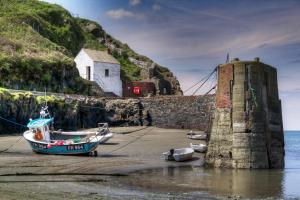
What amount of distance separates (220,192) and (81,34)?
Answer: 94.5 meters

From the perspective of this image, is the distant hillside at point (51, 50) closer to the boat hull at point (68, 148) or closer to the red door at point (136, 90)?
the red door at point (136, 90)

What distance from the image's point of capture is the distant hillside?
6084cm

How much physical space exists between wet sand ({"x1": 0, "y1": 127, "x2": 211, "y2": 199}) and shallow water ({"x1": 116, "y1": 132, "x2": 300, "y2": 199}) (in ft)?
1.30

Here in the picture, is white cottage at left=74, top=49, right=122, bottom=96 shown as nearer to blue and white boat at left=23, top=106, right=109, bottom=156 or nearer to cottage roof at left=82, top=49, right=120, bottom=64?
cottage roof at left=82, top=49, right=120, bottom=64

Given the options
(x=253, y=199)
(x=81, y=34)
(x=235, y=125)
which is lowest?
(x=253, y=199)

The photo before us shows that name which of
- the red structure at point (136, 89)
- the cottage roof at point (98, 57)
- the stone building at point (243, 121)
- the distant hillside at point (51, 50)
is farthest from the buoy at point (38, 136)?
the red structure at point (136, 89)

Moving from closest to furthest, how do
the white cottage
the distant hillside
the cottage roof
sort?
1. the distant hillside
2. the white cottage
3. the cottage roof

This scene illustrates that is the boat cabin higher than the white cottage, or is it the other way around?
the white cottage

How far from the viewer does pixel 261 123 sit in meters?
28.5

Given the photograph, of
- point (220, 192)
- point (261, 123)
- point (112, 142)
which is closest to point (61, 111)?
point (112, 142)

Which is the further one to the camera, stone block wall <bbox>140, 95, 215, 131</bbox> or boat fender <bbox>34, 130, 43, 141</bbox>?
stone block wall <bbox>140, 95, 215, 131</bbox>

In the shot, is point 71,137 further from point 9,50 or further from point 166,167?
point 9,50

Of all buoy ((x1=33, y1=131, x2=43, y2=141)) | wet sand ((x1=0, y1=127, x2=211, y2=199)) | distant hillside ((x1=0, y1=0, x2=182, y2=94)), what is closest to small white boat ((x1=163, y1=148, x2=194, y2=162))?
wet sand ((x1=0, y1=127, x2=211, y2=199))

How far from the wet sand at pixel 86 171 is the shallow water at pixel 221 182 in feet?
1.30
